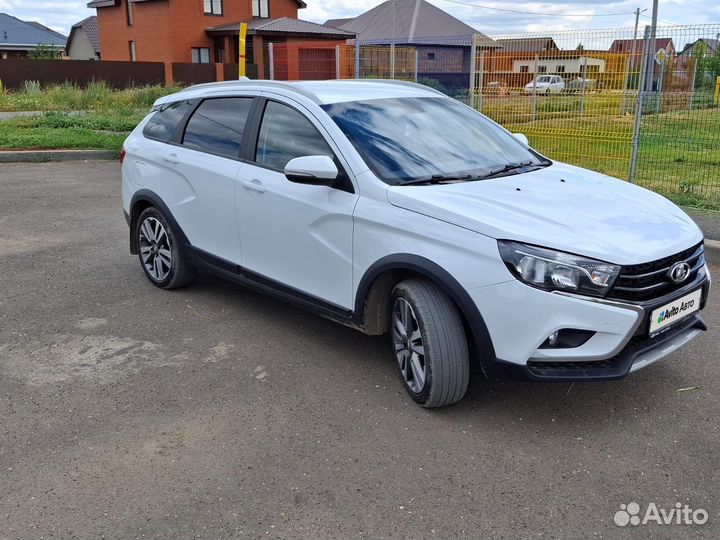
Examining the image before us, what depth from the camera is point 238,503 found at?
3.04 meters

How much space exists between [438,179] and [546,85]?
6.81 meters

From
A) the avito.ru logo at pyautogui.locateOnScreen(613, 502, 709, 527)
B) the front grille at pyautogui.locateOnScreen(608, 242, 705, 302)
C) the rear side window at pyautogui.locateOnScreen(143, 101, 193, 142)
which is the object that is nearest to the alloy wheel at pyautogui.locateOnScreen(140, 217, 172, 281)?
the rear side window at pyautogui.locateOnScreen(143, 101, 193, 142)

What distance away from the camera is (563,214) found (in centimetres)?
357

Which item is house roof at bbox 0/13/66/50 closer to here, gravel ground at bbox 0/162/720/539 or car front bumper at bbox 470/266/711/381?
gravel ground at bbox 0/162/720/539

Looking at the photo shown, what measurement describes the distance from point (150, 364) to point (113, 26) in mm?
45088

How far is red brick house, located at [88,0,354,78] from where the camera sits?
124 ft

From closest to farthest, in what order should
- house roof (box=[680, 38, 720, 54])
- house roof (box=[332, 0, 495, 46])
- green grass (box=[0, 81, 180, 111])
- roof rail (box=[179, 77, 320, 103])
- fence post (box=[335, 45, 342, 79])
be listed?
1. roof rail (box=[179, 77, 320, 103])
2. house roof (box=[680, 38, 720, 54])
3. fence post (box=[335, 45, 342, 79])
4. green grass (box=[0, 81, 180, 111])
5. house roof (box=[332, 0, 495, 46])

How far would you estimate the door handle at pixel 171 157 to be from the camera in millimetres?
5350

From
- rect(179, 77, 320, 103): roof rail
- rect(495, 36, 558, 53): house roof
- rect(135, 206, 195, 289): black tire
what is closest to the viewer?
rect(179, 77, 320, 103): roof rail

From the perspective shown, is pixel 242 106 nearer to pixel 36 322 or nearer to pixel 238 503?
pixel 36 322

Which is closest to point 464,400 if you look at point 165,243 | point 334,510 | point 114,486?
point 334,510

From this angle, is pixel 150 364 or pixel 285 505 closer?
pixel 285 505

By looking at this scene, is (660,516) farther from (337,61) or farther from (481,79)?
(337,61)

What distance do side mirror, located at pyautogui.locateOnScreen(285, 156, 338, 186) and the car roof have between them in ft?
1.97
